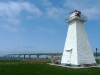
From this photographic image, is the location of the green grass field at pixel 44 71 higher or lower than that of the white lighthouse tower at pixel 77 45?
lower

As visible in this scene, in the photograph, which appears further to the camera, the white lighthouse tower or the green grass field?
the white lighthouse tower

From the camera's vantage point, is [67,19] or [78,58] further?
[67,19]

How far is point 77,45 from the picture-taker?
89.2 ft

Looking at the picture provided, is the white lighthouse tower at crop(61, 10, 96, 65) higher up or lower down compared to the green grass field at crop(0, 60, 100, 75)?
higher up

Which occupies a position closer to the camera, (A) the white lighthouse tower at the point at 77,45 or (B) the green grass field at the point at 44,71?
(B) the green grass field at the point at 44,71

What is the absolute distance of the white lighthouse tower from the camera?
2699cm

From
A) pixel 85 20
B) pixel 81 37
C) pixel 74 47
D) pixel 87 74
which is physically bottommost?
pixel 87 74

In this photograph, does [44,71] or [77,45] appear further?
[77,45]

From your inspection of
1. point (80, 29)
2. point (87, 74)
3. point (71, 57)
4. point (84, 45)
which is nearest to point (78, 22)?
point (80, 29)

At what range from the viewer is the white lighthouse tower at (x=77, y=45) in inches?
1063

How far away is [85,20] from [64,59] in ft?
35.0

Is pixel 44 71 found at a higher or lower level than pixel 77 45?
lower

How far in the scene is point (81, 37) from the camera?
28.5 metres

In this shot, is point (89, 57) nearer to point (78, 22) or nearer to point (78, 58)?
point (78, 58)
